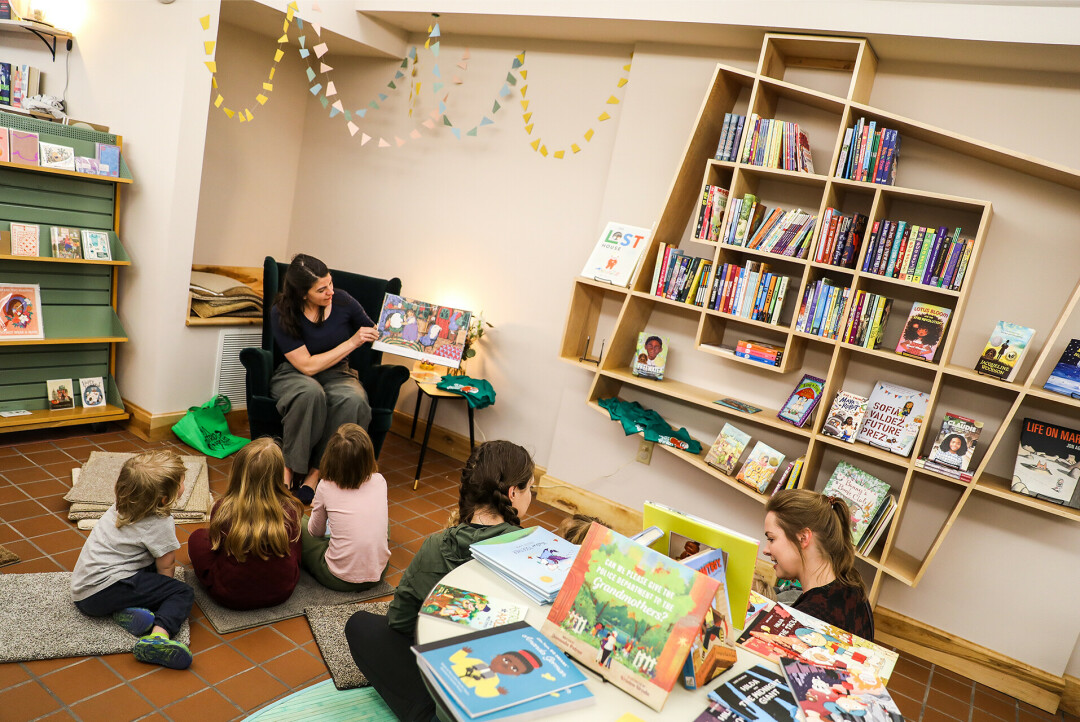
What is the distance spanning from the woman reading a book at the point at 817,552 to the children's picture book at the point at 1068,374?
53.3 inches

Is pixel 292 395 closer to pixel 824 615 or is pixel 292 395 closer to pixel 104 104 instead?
pixel 104 104

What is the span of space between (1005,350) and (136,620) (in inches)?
134

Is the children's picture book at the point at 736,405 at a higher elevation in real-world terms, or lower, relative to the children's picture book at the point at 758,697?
higher

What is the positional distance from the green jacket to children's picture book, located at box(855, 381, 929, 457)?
202 centimetres

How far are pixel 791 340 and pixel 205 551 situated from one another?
2.60 metres

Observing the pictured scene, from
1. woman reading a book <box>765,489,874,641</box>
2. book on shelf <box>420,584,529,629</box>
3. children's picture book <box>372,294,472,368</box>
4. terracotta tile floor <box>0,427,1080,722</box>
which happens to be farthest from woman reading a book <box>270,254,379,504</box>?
woman reading a book <box>765,489,874,641</box>

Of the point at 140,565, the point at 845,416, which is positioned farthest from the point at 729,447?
the point at 140,565

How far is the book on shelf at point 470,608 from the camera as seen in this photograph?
155cm

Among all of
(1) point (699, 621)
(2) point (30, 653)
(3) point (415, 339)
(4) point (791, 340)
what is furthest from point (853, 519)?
(2) point (30, 653)

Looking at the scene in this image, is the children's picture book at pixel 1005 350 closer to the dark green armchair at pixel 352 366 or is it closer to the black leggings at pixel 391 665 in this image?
the black leggings at pixel 391 665

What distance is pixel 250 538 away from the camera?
2572 millimetres

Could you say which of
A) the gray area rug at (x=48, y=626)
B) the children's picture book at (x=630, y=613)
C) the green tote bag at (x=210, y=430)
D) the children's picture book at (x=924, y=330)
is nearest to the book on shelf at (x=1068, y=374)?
the children's picture book at (x=924, y=330)

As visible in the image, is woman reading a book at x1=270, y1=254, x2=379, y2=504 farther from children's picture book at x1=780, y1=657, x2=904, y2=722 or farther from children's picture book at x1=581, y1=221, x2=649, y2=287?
children's picture book at x1=780, y1=657, x2=904, y2=722

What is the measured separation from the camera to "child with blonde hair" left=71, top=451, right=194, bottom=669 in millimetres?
Answer: 2336
